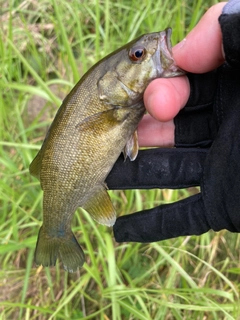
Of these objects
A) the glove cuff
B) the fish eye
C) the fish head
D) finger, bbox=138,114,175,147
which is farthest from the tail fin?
the glove cuff

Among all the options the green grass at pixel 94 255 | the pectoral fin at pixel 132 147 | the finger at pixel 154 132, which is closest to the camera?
the pectoral fin at pixel 132 147

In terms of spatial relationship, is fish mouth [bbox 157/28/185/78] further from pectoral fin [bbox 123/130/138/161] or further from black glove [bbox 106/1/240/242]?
pectoral fin [bbox 123/130/138/161]

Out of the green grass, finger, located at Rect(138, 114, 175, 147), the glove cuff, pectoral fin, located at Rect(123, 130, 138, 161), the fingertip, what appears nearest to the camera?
the glove cuff

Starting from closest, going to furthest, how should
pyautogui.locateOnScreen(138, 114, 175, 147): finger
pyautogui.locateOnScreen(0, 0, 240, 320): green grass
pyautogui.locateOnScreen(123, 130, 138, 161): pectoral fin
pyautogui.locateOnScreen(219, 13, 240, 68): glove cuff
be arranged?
pyautogui.locateOnScreen(219, 13, 240, 68): glove cuff < pyautogui.locateOnScreen(123, 130, 138, 161): pectoral fin < pyautogui.locateOnScreen(138, 114, 175, 147): finger < pyautogui.locateOnScreen(0, 0, 240, 320): green grass

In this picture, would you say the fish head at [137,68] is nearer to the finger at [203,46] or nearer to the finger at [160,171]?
the finger at [203,46]

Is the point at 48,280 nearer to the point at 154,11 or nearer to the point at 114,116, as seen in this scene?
the point at 114,116

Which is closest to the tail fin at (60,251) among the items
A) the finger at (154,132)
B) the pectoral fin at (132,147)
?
the pectoral fin at (132,147)

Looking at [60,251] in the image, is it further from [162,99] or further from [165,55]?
[165,55]

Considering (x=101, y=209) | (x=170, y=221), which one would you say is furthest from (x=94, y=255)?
(x=170, y=221)
